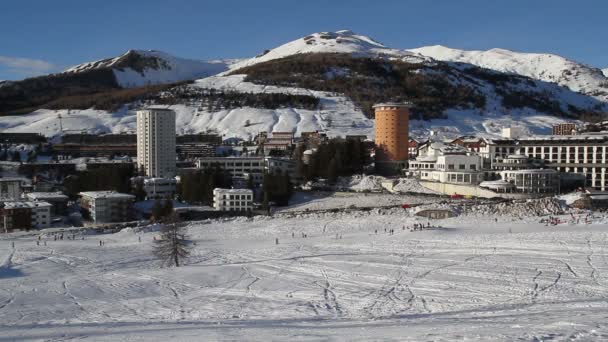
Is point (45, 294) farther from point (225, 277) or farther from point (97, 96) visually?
point (97, 96)

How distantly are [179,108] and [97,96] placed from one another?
24.3 meters

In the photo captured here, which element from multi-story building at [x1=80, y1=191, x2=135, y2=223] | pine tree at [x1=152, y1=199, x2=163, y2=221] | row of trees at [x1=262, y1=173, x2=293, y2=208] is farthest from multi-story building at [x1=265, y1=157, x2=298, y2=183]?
multi-story building at [x1=80, y1=191, x2=135, y2=223]

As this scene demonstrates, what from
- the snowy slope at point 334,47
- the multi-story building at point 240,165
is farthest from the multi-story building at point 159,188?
the snowy slope at point 334,47

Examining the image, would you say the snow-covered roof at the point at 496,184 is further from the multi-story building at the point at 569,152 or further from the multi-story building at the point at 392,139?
the multi-story building at the point at 392,139

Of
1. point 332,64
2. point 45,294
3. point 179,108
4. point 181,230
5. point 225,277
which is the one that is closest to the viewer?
point 45,294

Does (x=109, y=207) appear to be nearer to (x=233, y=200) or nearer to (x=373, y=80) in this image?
(x=233, y=200)

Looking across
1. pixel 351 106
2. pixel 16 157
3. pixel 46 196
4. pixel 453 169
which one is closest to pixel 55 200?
pixel 46 196

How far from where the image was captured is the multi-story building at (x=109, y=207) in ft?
124

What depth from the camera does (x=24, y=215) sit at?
35.8 metres

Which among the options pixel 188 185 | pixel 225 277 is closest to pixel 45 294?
pixel 225 277

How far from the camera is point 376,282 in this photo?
18016 mm

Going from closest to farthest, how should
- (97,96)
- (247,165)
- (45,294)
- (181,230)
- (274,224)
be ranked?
1. (45,294)
2. (181,230)
3. (274,224)
4. (247,165)
5. (97,96)

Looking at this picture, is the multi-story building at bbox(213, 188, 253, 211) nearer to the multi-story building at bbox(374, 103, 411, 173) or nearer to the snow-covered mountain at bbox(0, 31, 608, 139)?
the multi-story building at bbox(374, 103, 411, 173)

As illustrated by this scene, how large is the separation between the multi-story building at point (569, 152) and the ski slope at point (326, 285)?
580 inches
